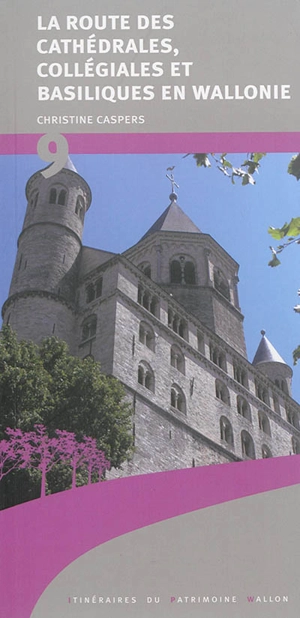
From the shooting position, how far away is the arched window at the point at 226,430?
111ft

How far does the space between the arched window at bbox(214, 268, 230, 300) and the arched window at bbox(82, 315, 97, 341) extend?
14.5 m

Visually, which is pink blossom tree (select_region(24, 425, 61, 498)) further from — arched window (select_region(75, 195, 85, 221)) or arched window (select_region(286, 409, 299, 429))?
arched window (select_region(286, 409, 299, 429))

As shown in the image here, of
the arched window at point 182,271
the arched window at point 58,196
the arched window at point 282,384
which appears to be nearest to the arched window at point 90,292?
the arched window at point 58,196

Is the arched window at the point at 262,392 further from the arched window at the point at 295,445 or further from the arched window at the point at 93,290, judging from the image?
the arched window at the point at 93,290

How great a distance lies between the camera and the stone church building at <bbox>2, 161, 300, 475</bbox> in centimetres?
2958

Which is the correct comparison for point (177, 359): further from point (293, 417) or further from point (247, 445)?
point (293, 417)

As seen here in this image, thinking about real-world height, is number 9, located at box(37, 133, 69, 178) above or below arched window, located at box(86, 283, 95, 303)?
below

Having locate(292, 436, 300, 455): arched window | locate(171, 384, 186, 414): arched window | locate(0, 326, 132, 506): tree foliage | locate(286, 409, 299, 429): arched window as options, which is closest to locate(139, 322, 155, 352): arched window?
locate(171, 384, 186, 414): arched window

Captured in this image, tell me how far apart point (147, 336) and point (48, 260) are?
6.92 m

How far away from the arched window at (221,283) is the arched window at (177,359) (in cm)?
1162

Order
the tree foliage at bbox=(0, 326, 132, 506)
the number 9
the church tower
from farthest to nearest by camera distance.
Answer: the church tower
the tree foliage at bbox=(0, 326, 132, 506)
the number 9
